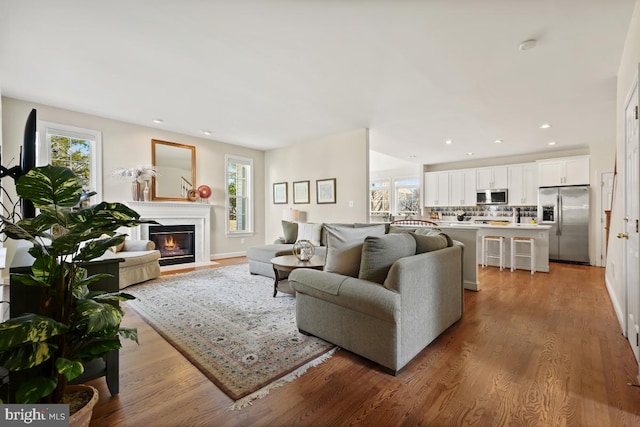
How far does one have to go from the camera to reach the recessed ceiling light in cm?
244

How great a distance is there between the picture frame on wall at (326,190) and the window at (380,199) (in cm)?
374

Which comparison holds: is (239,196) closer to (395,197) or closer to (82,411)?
(395,197)

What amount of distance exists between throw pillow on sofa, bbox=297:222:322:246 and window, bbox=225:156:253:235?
Result: 2099mm

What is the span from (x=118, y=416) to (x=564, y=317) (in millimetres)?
3732

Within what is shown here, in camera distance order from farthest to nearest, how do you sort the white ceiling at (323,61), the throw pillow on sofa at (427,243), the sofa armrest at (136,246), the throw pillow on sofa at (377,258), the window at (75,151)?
the sofa armrest at (136,246), the window at (75,151), the throw pillow on sofa at (427,243), the white ceiling at (323,61), the throw pillow on sofa at (377,258)

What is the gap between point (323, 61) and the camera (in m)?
2.87

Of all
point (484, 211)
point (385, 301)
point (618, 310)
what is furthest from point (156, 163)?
point (484, 211)

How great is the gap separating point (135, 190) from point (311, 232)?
10.3 ft

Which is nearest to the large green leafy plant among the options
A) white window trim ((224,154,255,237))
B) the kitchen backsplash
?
white window trim ((224,154,255,237))

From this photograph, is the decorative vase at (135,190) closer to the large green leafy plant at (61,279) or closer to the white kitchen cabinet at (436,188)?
the large green leafy plant at (61,279)

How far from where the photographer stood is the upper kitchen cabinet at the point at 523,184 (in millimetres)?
6642

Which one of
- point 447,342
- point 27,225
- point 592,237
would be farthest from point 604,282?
point 27,225

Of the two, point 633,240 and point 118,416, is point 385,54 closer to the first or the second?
point 633,240
